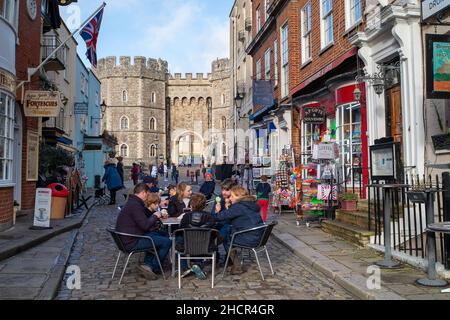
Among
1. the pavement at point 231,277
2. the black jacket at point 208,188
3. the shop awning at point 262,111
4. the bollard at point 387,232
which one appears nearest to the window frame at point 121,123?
the shop awning at point 262,111

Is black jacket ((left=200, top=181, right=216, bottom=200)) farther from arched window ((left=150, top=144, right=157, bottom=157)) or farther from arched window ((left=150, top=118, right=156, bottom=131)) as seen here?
arched window ((left=150, top=118, right=156, bottom=131))

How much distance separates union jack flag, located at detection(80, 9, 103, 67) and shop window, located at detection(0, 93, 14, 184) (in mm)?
3898

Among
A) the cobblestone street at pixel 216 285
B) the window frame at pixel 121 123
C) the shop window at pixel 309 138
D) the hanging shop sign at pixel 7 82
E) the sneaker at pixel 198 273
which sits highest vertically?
the window frame at pixel 121 123

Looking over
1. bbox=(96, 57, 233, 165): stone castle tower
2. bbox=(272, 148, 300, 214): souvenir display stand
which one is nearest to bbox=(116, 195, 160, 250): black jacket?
bbox=(272, 148, 300, 214): souvenir display stand

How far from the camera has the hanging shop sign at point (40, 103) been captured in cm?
1077

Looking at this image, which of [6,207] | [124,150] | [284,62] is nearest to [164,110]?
[124,150]

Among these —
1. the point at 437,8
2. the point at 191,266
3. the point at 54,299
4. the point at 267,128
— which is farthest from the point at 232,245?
the point at 267,128

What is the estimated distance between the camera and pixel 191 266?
6500mm

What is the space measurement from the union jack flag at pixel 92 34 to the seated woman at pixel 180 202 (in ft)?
23.0

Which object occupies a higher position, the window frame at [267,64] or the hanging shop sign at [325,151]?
the window frame at [267,64]

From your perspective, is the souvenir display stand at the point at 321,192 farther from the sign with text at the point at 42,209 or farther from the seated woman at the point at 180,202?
the sign with text at the point at 42,209

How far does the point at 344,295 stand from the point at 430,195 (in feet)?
5.51
